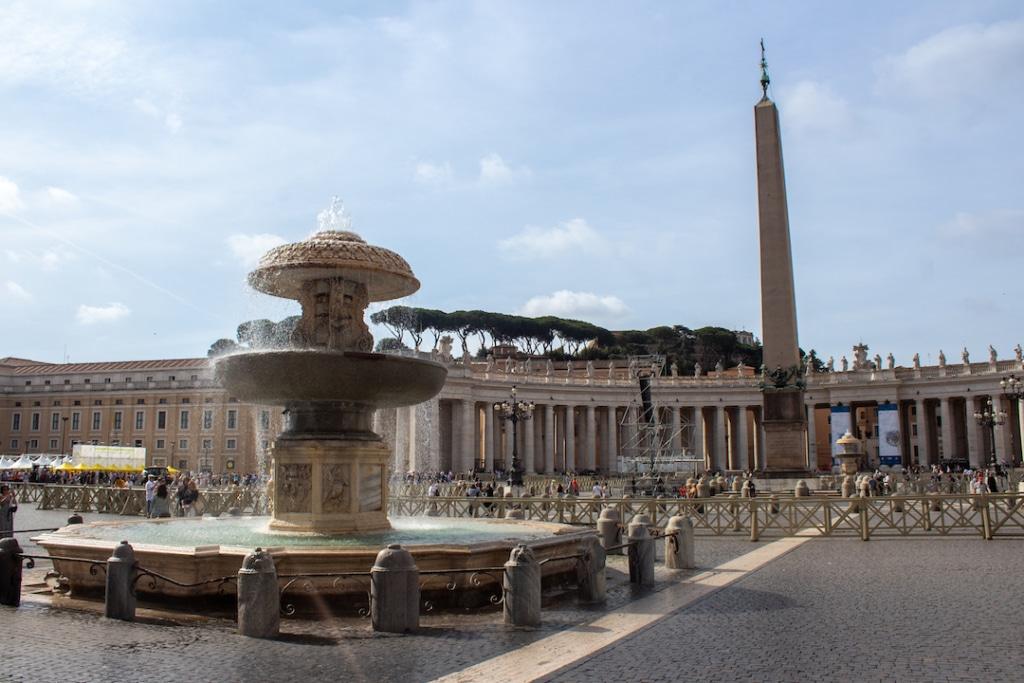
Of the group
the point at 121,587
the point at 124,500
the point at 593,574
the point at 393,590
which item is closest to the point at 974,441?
the point at 124,500

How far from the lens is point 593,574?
10.6 m

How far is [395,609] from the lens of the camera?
28.3 ft

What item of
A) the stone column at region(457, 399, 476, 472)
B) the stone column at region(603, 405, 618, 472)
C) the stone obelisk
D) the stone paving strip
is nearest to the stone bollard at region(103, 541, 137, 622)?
the stone paving strip

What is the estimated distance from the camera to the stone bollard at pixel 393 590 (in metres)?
8.59

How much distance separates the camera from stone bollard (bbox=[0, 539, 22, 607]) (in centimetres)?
1021

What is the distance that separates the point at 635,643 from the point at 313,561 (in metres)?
3.50

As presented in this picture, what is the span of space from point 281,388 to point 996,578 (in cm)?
1033

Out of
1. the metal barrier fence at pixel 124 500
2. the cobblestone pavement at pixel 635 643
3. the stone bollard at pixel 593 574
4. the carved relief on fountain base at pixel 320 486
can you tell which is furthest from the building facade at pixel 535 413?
the cobblestone pavement at pixel 635 643

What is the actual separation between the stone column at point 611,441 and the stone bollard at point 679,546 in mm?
60346

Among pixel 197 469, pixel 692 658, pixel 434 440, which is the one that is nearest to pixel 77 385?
pixel 197 469

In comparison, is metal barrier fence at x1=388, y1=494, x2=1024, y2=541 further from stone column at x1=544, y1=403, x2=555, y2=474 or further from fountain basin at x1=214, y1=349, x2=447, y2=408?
stone column at x1=544, y1=403, x2=555, y2=474

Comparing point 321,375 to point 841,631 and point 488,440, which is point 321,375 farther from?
point 488,440

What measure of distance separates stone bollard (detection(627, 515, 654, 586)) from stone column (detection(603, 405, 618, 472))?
6270 cm

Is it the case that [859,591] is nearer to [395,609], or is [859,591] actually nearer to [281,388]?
[395,609]
